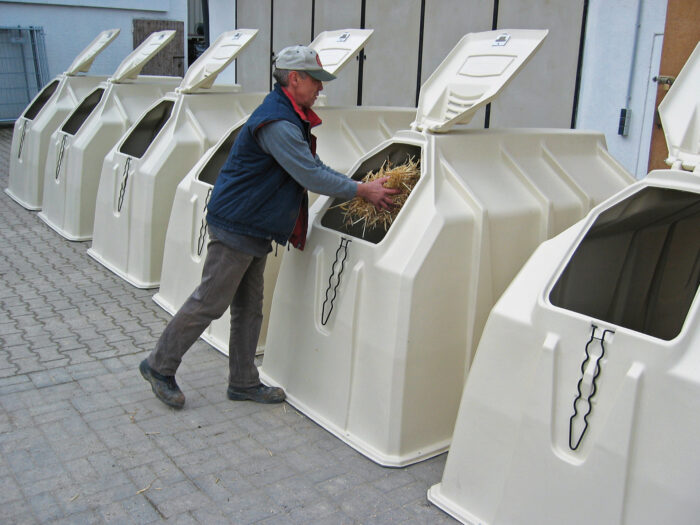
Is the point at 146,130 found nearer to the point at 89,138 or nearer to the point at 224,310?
the point at 89,138

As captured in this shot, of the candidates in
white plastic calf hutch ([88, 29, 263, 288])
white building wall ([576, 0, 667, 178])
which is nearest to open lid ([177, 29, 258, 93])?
white plastic calf hutch ([88, 29, 263, 288])

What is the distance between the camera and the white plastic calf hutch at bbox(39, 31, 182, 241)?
23.3 ft

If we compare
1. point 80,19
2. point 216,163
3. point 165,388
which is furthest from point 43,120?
point 80,19

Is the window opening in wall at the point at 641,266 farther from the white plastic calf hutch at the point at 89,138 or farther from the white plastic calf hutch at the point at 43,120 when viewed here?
the white plastic calf hutch at the point at 43,120

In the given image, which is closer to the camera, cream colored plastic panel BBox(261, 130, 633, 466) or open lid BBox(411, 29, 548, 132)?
cream colored plastic panel BBox(261, 130, 633, 466)

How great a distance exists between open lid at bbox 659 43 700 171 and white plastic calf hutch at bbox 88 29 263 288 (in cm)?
361

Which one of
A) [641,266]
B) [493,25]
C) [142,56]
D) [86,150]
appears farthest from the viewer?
[142,56]

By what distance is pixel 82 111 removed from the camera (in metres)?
7.93

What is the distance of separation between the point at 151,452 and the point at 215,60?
3.63 meters

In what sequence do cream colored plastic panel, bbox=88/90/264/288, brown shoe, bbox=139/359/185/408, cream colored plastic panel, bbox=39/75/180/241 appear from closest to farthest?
brown shoe, bbox=139/359/185/408 < cream colored plastic panel, bbox=88/90/264/288 < cream colored plastic panel, bbox=39/75/180/241

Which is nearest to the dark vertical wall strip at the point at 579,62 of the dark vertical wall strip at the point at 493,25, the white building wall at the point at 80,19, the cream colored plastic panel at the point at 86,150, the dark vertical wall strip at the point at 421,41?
the dark vertical wall strip at the point at 493,25

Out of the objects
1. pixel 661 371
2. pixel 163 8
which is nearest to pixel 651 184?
pixel 661 371

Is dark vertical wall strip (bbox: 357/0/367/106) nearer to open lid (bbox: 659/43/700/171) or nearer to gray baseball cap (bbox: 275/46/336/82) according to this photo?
gray baseball cap (bbox: 275/46/336/82)

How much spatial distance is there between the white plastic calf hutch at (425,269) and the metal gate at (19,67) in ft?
43.6
